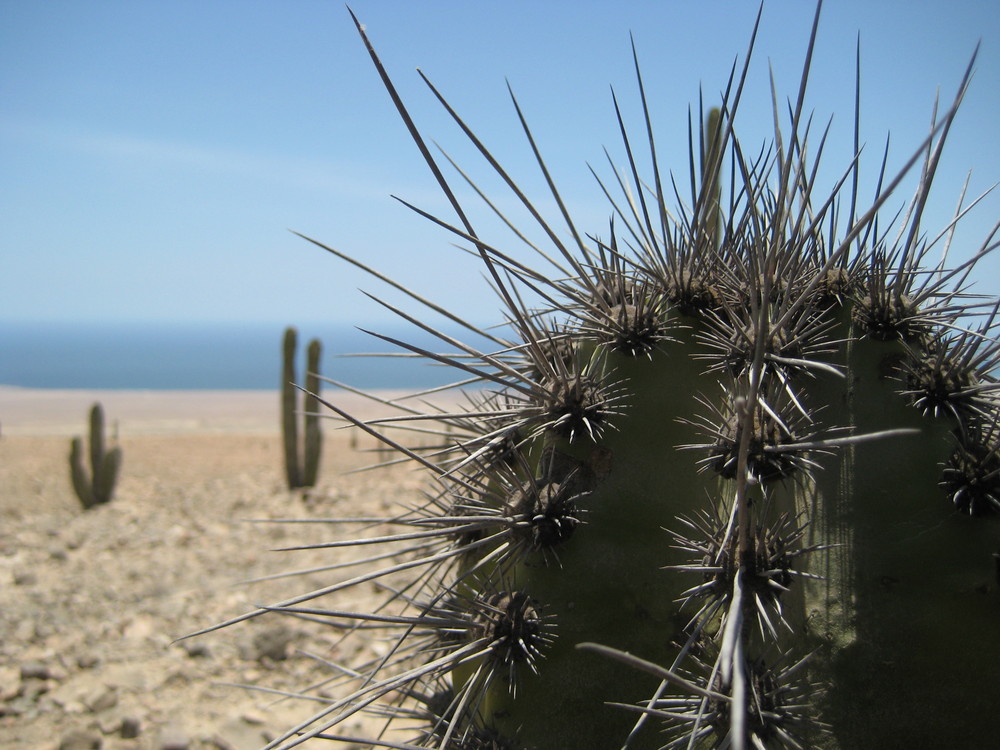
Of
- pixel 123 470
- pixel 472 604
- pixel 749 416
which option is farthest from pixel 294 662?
pixel 123 470

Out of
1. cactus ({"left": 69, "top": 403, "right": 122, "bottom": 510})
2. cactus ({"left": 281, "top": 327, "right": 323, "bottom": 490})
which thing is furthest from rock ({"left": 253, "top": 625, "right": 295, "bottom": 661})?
cactus ({"left": 281, "top": 327, "right": 323, "bottom": 490})

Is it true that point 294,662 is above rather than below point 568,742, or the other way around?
below

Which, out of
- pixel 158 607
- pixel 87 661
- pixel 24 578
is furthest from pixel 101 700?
pixel 24 578

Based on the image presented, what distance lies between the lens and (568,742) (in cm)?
123

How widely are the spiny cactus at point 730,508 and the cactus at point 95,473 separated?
23.3ft

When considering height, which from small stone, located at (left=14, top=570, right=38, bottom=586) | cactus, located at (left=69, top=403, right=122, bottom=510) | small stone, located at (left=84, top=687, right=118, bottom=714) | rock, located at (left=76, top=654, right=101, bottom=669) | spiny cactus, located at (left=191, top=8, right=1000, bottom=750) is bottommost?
small stone, located at (left=84, top=687, right=118, bottom=714)

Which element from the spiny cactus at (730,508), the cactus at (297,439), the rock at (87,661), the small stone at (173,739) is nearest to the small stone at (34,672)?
the rock at (87,661)

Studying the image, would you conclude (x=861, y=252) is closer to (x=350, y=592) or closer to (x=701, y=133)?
(x=701, y=133)

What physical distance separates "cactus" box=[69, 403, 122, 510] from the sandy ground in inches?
8.7

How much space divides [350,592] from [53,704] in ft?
5.47

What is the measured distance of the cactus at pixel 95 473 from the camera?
7250 mm

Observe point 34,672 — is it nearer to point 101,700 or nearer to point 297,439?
point 101,700

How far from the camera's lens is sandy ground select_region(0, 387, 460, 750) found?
272 centimetres

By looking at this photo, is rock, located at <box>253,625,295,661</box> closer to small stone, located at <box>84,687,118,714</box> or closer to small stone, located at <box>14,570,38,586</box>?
small stone, located at <box>84,687,118,714</box>
